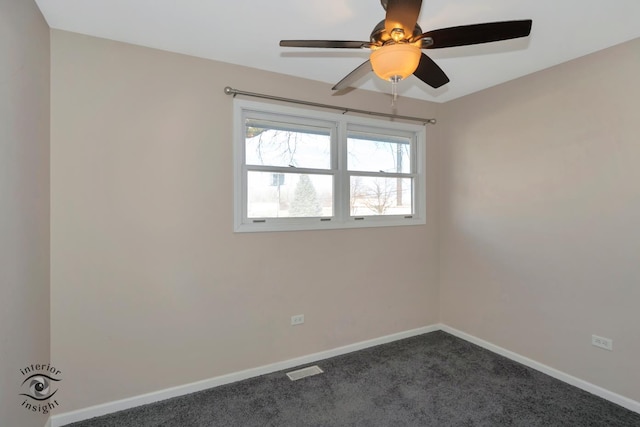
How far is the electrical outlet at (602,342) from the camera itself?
2.41 metres

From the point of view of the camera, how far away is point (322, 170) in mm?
3107

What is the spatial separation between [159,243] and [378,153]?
2305mm

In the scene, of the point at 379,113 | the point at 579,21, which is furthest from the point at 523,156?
the point at 379,113

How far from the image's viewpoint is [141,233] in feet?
7.75

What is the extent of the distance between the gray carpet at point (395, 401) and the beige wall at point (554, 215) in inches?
14.3

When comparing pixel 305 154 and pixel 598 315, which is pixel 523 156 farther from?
pixel 305 154

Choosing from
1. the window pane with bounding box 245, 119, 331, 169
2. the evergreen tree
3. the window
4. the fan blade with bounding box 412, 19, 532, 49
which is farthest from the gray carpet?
the fan blade with bounding box 412, 19, 532, 49

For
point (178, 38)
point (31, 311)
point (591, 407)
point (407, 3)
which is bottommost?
point (591, 407)

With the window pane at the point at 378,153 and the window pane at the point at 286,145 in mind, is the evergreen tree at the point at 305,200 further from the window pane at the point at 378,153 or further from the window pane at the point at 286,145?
the window pane at the point at 378,153

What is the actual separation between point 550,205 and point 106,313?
3.57 m

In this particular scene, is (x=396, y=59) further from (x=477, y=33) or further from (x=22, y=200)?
(x=22, y=200)

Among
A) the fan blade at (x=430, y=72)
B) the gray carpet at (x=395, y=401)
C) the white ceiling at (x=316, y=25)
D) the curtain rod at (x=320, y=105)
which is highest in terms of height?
the white ceiling at (x=316, y=25)

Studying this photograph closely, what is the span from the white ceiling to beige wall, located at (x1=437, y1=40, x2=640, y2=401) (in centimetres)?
33

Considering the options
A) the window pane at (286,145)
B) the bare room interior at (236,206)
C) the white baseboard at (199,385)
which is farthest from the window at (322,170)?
the white baseboard at (199,385)
